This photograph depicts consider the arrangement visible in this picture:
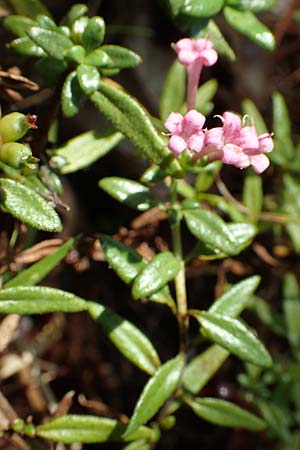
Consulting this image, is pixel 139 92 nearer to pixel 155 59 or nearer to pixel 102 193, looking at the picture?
pixel 155 59

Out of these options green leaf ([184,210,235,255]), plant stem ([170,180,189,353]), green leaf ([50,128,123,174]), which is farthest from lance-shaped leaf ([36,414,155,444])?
green leaf ([50,128,123,174])

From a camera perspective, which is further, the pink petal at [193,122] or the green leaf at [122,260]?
the green leaf at [122,260]

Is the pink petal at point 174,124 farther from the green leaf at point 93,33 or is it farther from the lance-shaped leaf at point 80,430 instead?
the lance-shaped leaf at point 80,430

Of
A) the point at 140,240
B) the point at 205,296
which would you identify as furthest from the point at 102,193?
the point at 205,296

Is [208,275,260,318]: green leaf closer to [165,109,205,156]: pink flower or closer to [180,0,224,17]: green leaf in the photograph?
[165,109,205,156]: pink flower

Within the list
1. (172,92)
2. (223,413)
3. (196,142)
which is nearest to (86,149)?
(172,92)

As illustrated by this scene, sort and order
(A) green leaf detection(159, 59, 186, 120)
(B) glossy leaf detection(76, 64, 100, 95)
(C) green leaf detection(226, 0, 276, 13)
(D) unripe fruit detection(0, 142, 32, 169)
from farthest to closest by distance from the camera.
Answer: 1. (A) green leaf detection(159, 59, 186, 120)
2. (C) green leaf detection(226, 0, 276, 13)
3. (B) glossy leaf detection(76, 64, 100, 95)
4. (D) unripe fruit detection(0, 142, 32, 169)

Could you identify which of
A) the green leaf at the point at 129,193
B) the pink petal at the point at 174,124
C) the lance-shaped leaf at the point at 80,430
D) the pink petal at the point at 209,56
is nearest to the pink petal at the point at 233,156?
the pink petal at the point at 174,124
